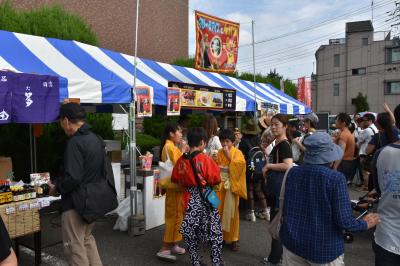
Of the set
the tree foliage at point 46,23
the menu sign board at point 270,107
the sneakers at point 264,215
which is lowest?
the sneakers at point 264,215

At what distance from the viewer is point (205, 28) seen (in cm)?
706

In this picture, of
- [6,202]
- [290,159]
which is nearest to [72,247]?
[6,202]

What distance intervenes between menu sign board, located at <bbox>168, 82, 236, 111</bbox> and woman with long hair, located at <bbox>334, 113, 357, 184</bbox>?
2254mm

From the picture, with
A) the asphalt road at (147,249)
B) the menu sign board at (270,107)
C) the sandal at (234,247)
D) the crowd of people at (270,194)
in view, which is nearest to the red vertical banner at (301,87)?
the menu sign board at (270,107)

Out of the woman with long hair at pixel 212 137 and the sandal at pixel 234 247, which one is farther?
the woman with long hair at pixel 212 137

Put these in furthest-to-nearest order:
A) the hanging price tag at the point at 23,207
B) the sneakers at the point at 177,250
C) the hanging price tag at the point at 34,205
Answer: the sneakers at the point at 177,250
the hanging price tag at the point at 34,205
the hanging price tag at the point at 23,207

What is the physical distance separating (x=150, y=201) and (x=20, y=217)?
2.05 metres

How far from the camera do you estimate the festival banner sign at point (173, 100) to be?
605 cm

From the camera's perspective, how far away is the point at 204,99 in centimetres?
687

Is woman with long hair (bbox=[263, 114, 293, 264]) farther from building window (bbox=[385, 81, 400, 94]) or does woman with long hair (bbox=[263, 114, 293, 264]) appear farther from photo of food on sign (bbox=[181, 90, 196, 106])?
building window (bbox=[385, 81, 400, 94])

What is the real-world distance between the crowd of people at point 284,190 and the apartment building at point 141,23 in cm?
1335

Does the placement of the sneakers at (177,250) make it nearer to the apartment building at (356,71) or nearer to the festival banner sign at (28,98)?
the festival banner sign at (28,98)

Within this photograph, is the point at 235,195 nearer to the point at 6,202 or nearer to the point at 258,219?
the point at 258,219

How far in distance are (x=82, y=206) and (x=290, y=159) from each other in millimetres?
2075
